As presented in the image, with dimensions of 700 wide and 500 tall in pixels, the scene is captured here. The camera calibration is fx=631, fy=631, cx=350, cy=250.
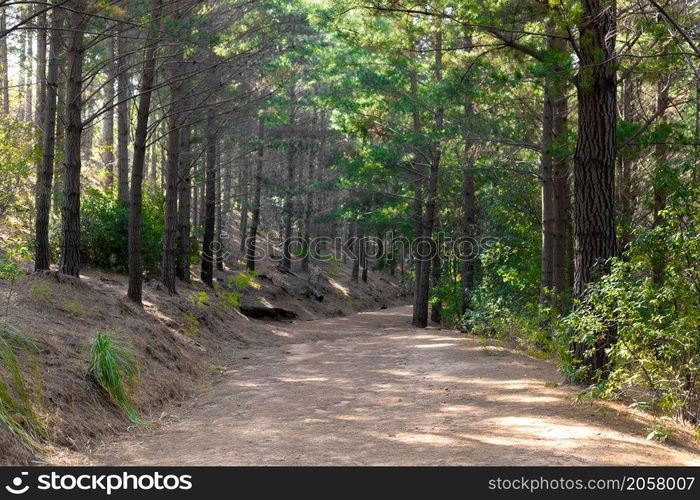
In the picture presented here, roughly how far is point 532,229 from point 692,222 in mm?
11486

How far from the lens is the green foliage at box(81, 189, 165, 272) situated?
16172mm

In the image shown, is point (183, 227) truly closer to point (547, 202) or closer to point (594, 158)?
point (547, 202)

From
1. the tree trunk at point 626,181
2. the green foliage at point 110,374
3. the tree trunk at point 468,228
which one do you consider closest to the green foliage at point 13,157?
the green foliage at point 110,374

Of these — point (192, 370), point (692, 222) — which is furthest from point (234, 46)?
point (692, 222)

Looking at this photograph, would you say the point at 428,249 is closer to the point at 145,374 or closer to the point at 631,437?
the point at 145,374

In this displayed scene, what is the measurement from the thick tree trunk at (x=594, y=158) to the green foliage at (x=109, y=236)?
1218 centimetres

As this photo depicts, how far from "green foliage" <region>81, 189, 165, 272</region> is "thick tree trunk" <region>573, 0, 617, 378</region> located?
12.2 meters

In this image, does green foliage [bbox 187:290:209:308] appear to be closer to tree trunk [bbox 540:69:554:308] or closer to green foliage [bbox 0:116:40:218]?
green foliage [bbox 0:116:40:218]

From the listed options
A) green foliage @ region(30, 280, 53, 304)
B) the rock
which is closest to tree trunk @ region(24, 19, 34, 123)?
green foliage @ region(30, 280, 53, 304)

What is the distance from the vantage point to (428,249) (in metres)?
21.7

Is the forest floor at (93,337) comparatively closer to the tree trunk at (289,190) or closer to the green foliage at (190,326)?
the green foliage at (190,326)

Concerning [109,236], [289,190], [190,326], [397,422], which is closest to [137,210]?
[190,326]

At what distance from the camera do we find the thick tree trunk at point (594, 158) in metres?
8.09
